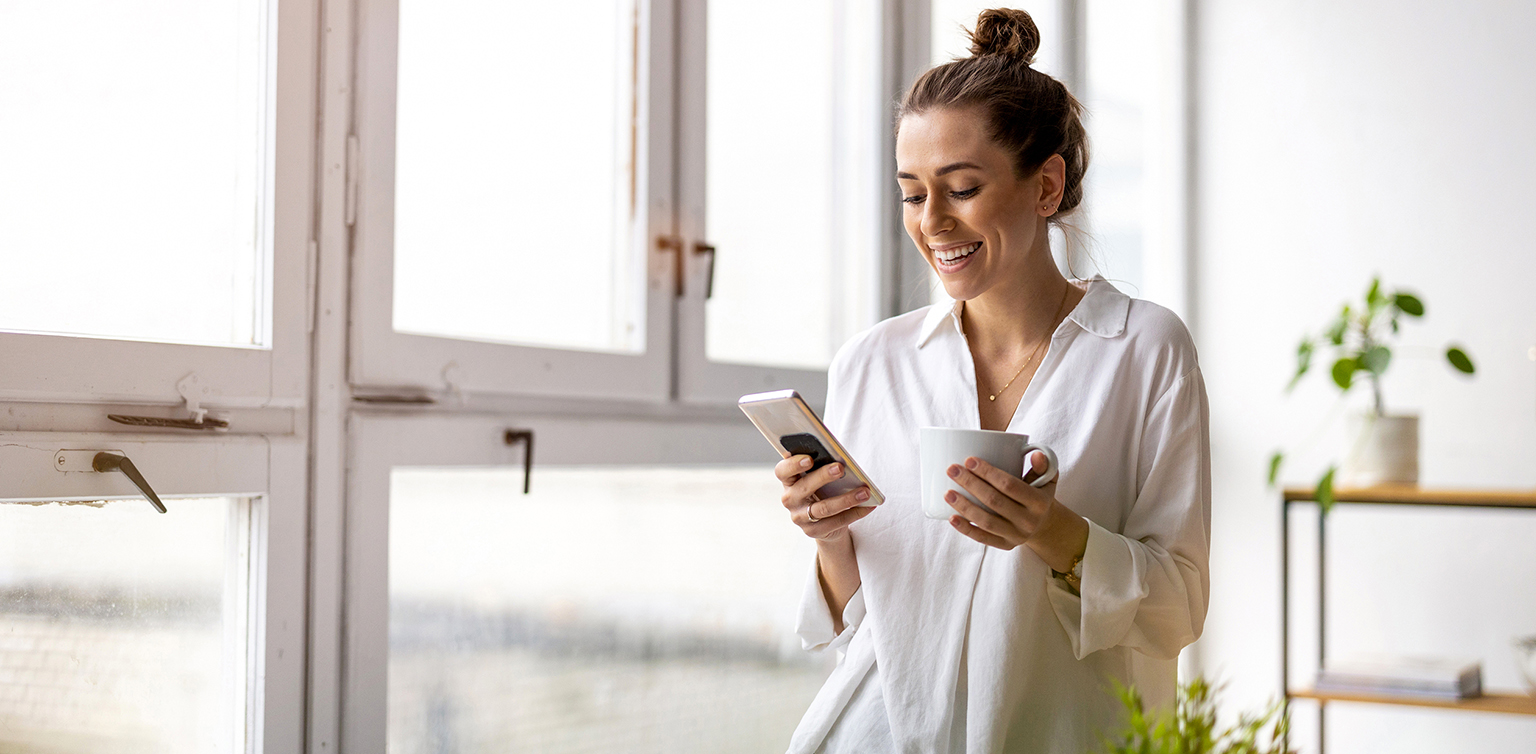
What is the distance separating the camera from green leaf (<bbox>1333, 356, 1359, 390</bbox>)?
7.30 ft

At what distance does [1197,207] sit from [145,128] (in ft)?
8.17

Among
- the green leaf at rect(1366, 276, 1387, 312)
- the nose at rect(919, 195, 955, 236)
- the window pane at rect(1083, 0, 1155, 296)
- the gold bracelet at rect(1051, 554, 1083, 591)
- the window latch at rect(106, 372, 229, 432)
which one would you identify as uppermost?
the window pane at rect(1083, 0, 1155, 296)

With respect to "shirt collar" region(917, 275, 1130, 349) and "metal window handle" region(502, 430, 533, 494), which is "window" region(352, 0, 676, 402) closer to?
"metal window handle" region(502, 430, 533, 494)

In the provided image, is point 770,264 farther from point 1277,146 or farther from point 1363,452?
point 1277,146

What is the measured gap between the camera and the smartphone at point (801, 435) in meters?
0.93

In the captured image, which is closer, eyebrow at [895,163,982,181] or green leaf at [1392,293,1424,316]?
eyebrow at [895,163,982,181]

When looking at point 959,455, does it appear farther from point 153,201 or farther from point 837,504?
point 153,201

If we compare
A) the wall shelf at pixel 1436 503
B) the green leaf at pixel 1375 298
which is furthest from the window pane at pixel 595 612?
the green leaf at pixel 1375 298

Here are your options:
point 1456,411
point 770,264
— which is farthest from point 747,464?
point 1456,411

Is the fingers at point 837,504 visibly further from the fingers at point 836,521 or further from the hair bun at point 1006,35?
the hair bun at point 1006,35

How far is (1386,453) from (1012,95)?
1.51m

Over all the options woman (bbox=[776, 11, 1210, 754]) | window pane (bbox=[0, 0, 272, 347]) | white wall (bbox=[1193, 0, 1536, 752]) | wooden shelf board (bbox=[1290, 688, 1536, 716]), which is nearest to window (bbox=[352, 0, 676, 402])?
window pane (bbox=[0, 0, 272, 347])

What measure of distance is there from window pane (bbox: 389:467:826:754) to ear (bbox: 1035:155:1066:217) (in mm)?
664

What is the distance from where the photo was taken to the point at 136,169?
106cm
